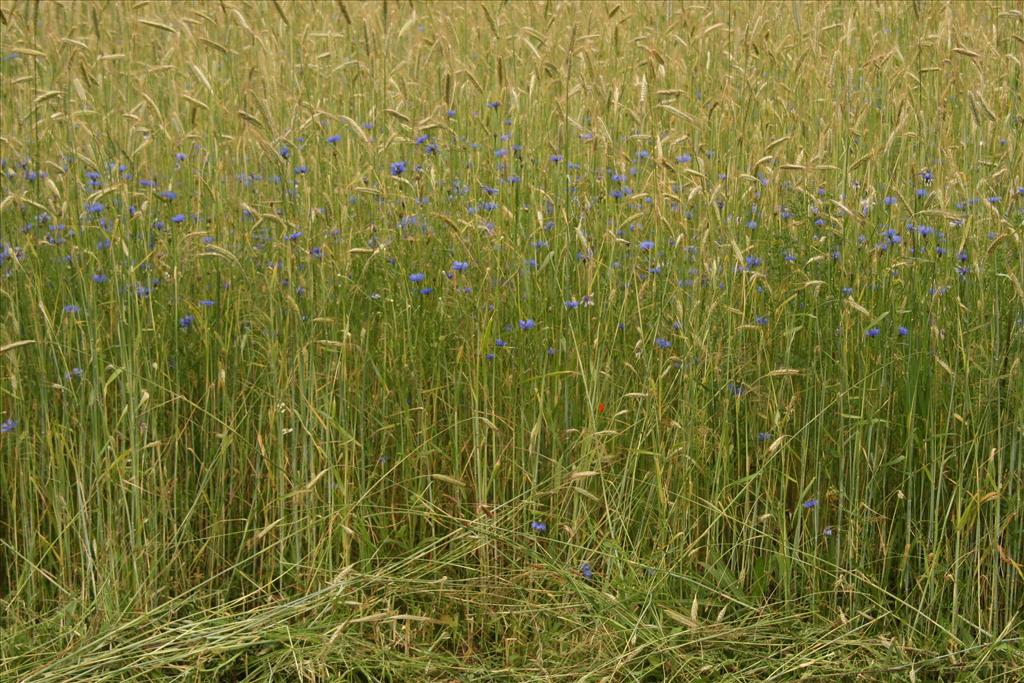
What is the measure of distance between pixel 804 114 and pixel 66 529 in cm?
225

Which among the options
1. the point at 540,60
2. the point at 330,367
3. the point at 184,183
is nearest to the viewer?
the point at 330,367

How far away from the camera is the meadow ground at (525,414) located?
2.28 m

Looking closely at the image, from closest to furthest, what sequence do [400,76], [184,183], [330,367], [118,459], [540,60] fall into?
[118,459] → [330,367] → [540,60] → [184,183] → [400,76]

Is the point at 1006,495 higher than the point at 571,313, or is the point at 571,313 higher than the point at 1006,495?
the point at 571,313

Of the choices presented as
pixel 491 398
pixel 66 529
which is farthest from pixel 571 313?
pixel 66 529

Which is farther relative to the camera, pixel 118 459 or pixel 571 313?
pixel 571 313

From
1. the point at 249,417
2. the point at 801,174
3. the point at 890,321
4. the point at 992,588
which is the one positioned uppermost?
the point at 801,174

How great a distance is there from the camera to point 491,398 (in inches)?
98.0

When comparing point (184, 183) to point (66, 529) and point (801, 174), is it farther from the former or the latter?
point (801, 174)

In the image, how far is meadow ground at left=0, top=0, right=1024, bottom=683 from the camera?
228 cm

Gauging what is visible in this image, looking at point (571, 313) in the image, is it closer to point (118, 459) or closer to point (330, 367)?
point (330, 367)

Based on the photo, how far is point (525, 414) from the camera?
8.09 feet

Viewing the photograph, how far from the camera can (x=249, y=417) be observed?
2.54 m

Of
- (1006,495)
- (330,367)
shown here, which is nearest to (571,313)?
(330,367)
